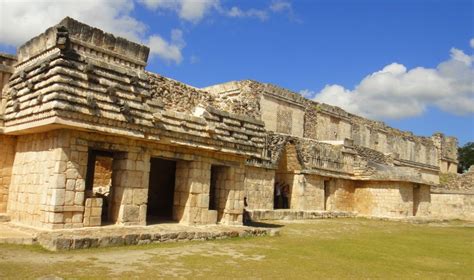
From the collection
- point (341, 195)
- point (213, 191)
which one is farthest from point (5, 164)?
point (341, 195)

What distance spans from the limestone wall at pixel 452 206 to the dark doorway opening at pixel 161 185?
16000 mm

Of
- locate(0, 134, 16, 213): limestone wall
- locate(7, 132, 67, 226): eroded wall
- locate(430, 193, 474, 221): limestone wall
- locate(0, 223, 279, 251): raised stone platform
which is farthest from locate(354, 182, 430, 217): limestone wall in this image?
locate(0, 134, 16, 213): limestone wall

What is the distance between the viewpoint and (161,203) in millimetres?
15133

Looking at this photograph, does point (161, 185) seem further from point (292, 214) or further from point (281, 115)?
point (281, 115)

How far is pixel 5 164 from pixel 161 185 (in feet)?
18.3

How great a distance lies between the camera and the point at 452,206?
24.3 metres

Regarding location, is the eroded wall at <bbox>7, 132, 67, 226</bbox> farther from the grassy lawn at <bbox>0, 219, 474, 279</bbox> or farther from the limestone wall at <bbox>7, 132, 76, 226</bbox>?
the grassy lawn at <bbox>0, 219, 474, 279</bbox>

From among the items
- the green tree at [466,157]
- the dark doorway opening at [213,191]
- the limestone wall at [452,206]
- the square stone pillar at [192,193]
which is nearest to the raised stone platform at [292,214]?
the dark doorway opening at [213,191]

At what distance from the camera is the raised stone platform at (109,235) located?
7.66 m

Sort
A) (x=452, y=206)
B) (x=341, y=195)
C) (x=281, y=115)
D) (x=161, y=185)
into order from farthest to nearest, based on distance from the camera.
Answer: (x=281, y=115) → (x=452, y=206) → (x=341, y=195) → (x=161, y=185)

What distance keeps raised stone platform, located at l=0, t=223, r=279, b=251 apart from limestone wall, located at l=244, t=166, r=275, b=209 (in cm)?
601

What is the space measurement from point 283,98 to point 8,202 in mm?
18269

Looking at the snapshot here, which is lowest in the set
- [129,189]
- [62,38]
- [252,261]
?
[252,261]

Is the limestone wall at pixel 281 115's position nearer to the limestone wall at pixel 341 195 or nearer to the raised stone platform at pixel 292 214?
the limestone wall at pixel 341 195
